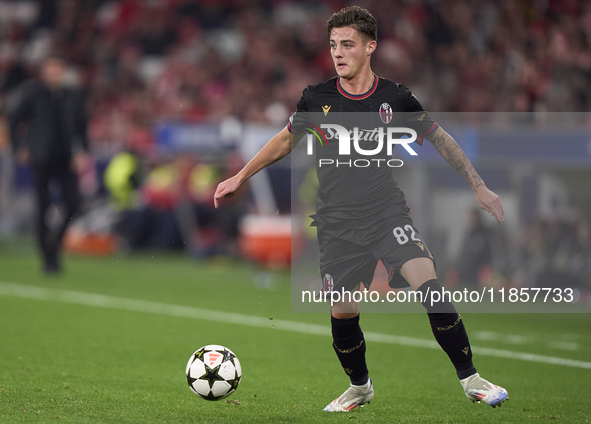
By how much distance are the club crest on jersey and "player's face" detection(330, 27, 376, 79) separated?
225 mm

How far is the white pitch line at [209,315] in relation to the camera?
6.84 metres

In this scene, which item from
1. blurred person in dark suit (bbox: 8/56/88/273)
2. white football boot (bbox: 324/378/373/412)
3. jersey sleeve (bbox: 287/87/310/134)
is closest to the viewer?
jersey sleeve (bbox: 287/87/310/134)

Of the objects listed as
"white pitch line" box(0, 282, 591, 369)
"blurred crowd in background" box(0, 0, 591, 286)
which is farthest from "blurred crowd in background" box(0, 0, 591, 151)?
"white pitch line" box(0, 282, 591, 369)

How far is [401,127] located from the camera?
4.62m

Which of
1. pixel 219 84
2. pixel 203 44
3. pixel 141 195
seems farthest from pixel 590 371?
pixel 203 44

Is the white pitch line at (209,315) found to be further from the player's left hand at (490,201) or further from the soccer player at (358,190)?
the soccer player at (358,190)

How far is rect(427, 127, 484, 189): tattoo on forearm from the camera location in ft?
15.3

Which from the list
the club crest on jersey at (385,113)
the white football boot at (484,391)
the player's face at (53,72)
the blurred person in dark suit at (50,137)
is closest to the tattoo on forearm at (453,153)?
the club crest on jersey at (385,113)

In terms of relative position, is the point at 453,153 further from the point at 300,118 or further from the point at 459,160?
the point at 300,118

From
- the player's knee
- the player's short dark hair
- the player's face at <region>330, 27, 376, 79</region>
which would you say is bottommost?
the player's knee

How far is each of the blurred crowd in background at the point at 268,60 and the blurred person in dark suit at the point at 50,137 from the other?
2.82m

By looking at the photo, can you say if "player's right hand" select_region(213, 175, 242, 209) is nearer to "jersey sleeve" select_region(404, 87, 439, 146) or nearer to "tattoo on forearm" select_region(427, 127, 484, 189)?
"jersey sleeve" select_region(404, 87, 439, 146)

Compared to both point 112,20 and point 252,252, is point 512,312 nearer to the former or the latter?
point 252,252

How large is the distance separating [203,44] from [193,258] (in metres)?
6.37
